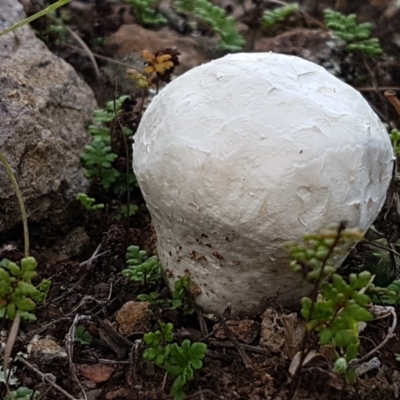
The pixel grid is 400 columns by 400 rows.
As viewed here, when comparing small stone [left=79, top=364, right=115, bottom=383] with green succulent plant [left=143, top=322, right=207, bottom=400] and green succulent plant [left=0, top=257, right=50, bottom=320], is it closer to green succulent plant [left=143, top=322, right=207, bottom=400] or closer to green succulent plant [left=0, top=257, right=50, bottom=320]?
green succulent plant [left=143, top=322, right=207, bottom=400]

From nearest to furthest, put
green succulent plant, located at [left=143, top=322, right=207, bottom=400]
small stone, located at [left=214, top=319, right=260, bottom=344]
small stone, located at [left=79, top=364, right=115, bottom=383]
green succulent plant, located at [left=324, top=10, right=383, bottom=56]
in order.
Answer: green succulent plant, located at [left=143, top=322, right=207, bottom=400] → small stone, located at [left=79, top=364, right=115, bottom=383] → small stone, located at [left=214, top=319, right=260, bottom=344] → green succulent plant, located at [left=324, top=10, right=383, bottom=56]

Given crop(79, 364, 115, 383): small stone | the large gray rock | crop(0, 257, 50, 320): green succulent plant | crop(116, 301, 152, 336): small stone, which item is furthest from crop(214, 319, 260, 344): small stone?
the large gray rock

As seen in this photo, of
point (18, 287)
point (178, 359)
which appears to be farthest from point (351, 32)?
point (18, 287)

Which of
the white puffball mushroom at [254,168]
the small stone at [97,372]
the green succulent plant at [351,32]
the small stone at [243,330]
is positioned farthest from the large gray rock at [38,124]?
the green succulent plant at [351,32]

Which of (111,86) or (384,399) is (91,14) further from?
(384,399)

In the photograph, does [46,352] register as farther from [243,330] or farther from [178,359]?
[243,330]

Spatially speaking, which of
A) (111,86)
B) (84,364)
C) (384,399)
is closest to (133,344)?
(84,364)
